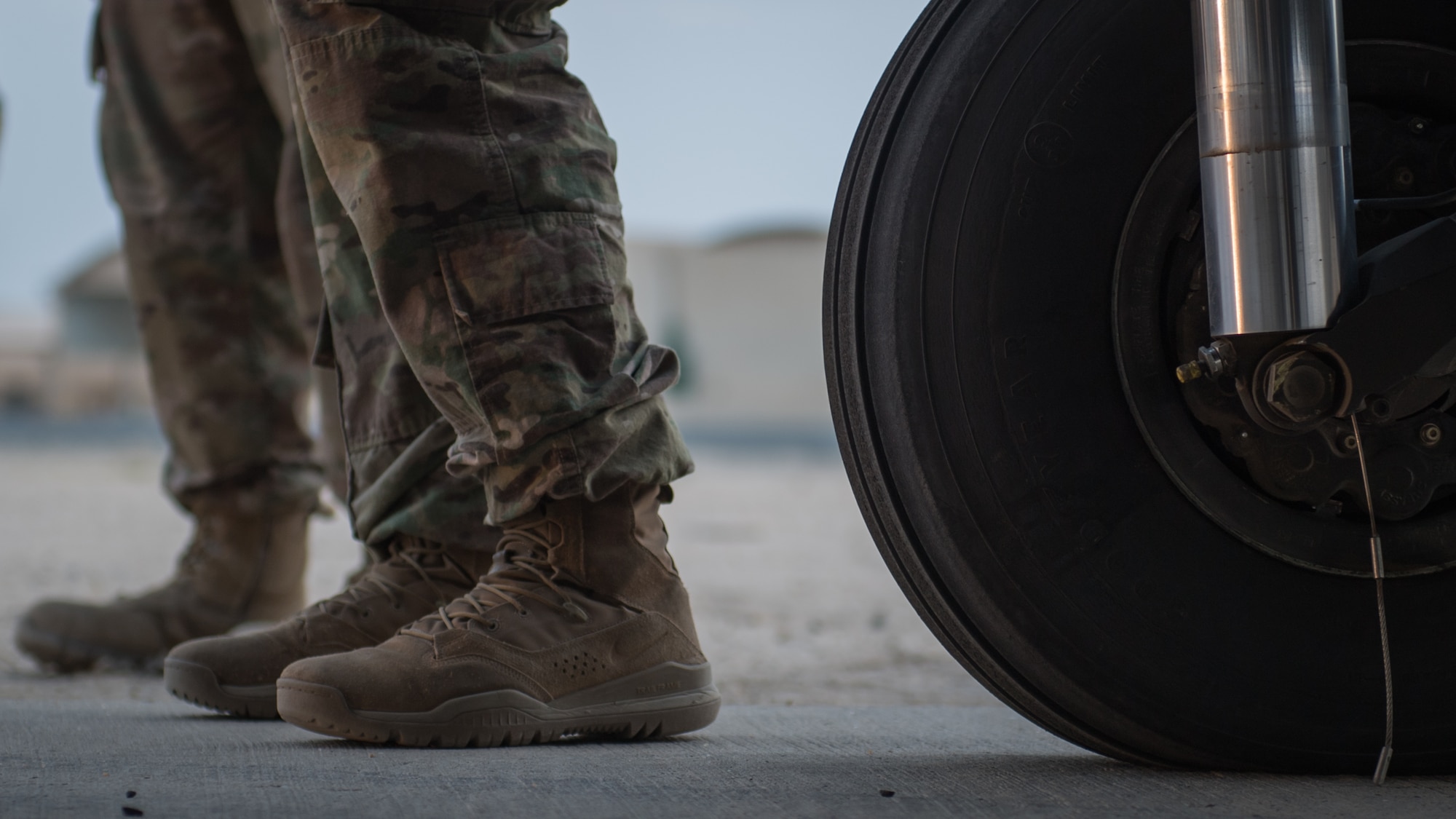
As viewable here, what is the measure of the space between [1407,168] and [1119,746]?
18.6 inches

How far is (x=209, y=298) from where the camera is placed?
175cm

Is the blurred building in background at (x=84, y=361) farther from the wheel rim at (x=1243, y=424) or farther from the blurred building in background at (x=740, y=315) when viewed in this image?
the wheel rim at (x=1243, y=424)

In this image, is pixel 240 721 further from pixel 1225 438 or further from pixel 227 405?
pixel 1225 438

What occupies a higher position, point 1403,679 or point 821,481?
point 1403,679

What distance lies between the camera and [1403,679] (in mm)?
875

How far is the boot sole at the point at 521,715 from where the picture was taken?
1.04 m

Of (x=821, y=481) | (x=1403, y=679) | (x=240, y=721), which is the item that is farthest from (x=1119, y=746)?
(x=821, y=481)

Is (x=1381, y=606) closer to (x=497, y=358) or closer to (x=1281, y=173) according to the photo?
(x=1281, y=173)

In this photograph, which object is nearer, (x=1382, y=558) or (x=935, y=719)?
(x=1382, y=558)

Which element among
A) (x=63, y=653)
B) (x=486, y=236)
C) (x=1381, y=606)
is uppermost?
(x=486, y=236)

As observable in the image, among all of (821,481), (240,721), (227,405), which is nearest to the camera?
(240,721)

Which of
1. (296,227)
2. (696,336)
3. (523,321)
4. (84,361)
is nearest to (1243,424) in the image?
(523,321)

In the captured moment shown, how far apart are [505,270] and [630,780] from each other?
0.43 metres

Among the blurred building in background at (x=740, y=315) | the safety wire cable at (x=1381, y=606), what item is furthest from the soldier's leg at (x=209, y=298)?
the blurred building in background at (x=740, y=315)
